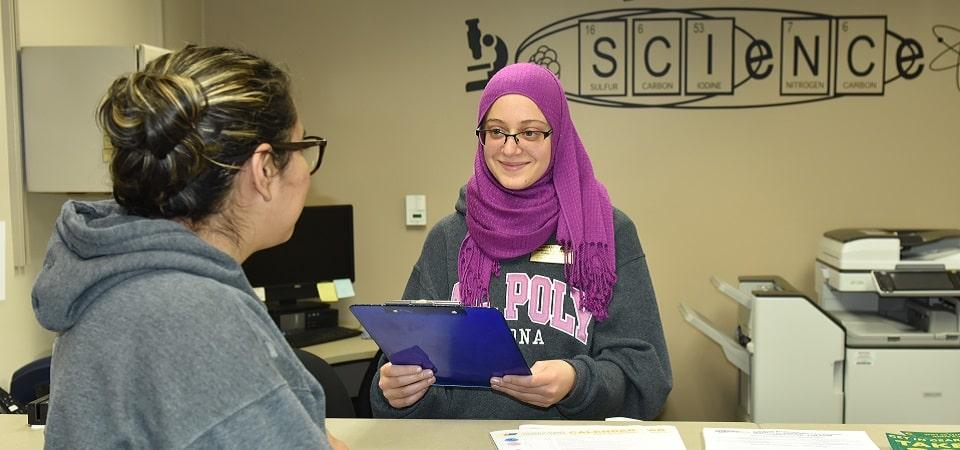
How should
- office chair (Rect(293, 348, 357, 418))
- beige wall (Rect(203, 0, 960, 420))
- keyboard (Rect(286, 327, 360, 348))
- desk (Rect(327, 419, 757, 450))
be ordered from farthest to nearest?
beige wall (Rect(203, 0, 960, 420)) < keyboard (Rect(286, 327, 360, 348)) < office chair (Rect(293, 348, 357, 418)) < desk (Rect(327, 419, 757, 450))

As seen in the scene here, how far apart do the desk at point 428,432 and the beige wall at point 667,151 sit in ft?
7.50

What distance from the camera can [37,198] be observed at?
8.78ft

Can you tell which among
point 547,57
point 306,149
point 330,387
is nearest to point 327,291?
point 547,57

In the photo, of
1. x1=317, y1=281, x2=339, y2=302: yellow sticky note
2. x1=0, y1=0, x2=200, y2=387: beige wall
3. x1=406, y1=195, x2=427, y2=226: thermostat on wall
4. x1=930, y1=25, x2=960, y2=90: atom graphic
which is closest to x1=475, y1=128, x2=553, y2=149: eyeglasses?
x1=0, y1=0, x2=200, y2=387: beige wall

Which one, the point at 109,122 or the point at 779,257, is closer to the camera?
the point at 109,122

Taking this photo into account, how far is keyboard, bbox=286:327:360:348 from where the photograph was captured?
3.49 meters

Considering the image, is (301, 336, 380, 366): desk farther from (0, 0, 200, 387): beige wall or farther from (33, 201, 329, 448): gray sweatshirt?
(33, 201, 329, 448): gray sweatshirt

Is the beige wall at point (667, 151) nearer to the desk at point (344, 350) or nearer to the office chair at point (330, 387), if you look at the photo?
the desk at point (344, 350)

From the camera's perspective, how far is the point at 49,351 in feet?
9.10

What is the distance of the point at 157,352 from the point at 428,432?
88 cm

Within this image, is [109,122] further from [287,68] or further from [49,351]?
[49,351]

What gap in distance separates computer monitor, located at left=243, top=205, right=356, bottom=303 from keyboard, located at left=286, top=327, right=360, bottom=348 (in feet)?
0.53

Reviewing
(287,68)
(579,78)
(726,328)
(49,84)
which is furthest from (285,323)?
(287,68)

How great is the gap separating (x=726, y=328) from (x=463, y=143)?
1469mm
